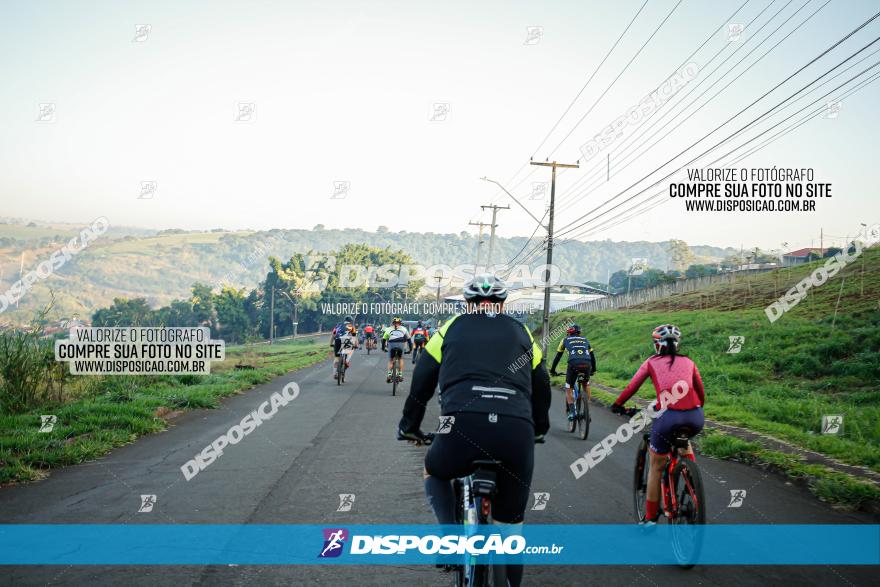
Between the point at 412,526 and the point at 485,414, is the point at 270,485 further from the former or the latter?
the point at 485,414

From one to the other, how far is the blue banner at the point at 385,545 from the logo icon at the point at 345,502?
554 millimetres

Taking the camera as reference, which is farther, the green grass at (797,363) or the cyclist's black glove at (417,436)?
the green grass at (797,363)

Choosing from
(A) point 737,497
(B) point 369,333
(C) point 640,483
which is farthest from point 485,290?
(B) point 369,333

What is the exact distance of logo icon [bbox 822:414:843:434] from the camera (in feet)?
39.1

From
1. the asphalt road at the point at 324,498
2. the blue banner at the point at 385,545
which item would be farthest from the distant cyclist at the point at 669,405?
the asphalt road at the point at 324,498

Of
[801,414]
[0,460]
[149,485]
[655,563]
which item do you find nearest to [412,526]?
[655,563]

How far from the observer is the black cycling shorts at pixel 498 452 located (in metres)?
3.53

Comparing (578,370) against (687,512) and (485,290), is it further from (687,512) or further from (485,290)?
(485,290)

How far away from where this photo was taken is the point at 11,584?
4477mm

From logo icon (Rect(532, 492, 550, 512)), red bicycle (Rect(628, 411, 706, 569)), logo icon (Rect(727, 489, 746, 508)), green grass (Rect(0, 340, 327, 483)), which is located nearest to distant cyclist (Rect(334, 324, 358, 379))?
green grass (Rect(0, 340, 327, 483))

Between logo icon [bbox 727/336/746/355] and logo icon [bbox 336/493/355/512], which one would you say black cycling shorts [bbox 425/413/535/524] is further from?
logo icon [bbox 727/336/746/355]

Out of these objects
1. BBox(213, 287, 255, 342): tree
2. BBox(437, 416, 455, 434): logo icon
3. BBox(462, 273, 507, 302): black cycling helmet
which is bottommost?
BBox(213, 287, 255, 342): tree

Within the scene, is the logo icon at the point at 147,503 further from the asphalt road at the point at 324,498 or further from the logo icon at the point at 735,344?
the logo icon at the point at 735,344

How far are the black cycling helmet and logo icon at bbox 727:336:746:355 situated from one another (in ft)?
72.6
